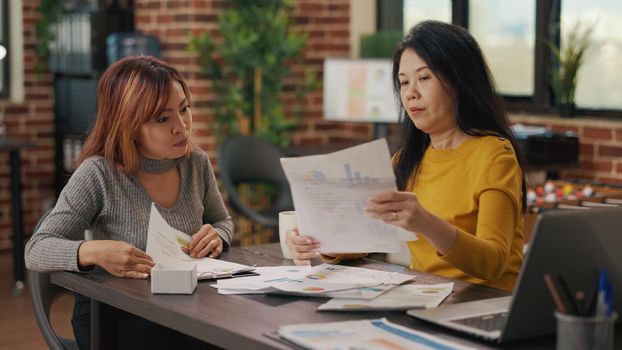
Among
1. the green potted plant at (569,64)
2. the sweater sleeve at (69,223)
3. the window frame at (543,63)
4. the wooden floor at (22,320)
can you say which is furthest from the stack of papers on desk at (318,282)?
the window frame at (543,63)

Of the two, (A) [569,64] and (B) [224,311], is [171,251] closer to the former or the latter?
(B) [224,311]

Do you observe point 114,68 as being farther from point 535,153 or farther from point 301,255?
point 535,153

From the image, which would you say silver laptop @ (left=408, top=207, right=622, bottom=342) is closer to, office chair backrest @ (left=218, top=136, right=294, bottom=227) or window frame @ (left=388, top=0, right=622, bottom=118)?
office chair backrest @ (left=218, top=136, right=294, bottom=227)

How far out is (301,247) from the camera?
2.40 metres

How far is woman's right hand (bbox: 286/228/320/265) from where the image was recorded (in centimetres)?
238

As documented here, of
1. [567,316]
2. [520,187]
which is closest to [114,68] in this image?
[520,187]

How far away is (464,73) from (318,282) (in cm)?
65

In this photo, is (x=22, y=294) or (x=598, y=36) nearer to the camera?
(x=598, y=36)

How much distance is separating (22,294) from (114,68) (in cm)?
331

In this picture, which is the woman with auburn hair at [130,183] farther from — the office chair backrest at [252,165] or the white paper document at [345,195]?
the office chair backrest at [252,165]

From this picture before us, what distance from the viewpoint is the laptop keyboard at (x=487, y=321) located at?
183 cm

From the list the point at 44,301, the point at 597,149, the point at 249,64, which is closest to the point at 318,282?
the point at 44,301

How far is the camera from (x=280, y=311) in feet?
6.63

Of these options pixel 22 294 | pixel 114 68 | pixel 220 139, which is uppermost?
pixel 114 68
